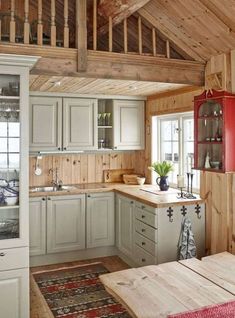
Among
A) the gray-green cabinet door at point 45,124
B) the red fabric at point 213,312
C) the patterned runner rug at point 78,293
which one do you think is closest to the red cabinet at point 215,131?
the red fabric at point 213,312

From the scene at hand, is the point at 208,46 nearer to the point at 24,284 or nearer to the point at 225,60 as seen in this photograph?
the point at 225,60

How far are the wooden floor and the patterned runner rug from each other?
56 mm

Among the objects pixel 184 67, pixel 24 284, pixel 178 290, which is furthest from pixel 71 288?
pixel 184 67

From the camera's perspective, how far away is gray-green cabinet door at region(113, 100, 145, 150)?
516cm

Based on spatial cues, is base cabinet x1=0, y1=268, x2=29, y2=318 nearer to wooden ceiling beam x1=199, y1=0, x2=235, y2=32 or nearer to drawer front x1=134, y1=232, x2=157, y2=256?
drawer front x1=134, y1=232, x2=157, y2=256

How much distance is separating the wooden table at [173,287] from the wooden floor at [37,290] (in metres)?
1.12

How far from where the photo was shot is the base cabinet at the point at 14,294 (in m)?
2.86

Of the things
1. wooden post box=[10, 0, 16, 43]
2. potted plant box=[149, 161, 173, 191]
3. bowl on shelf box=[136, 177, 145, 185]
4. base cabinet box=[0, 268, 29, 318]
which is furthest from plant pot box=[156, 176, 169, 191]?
wooden post box=[10, 0, 16, 43]

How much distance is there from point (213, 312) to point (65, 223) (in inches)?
112

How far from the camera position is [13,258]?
114 inches

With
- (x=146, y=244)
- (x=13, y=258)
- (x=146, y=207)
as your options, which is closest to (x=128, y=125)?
(x=146, y=207)

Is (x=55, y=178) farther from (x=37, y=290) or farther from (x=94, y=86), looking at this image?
(x=37, y=290)

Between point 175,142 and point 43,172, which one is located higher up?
point 175,142

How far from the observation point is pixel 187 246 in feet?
12.5
